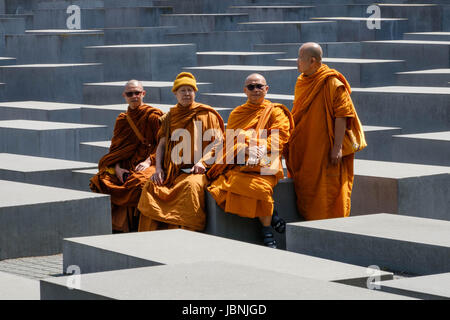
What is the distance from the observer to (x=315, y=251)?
20.5 ft

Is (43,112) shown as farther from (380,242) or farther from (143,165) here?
(380,242)

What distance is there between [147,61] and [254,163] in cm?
914

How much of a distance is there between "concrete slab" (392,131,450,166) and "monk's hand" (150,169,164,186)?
9.27 feet

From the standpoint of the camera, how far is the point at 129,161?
8.68 metres

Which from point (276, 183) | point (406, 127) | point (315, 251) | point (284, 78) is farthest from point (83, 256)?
point (284, 78)

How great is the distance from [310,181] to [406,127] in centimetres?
414

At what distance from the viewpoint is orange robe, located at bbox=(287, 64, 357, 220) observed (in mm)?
7609

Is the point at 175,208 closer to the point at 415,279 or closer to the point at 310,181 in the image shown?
the point at 310,181

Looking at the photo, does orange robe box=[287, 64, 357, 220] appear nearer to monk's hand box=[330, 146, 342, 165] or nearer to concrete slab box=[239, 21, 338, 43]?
monk's hand box=[330, 146, 342, 165]

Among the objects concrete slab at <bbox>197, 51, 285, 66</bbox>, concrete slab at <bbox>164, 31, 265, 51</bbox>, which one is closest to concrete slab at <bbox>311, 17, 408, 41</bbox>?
concrete slab at <bbox>164, 31, 265, 51</bbox>

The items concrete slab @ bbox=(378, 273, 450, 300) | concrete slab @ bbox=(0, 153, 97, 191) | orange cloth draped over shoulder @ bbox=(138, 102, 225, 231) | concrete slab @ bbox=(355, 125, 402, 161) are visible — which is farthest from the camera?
concrete slab @ bbox=(355, 125, 402, 161)

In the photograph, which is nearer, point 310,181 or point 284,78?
point 310,181

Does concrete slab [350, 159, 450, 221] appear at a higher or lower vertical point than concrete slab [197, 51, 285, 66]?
lower

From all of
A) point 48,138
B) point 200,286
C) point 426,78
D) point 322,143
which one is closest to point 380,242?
point 322,143
